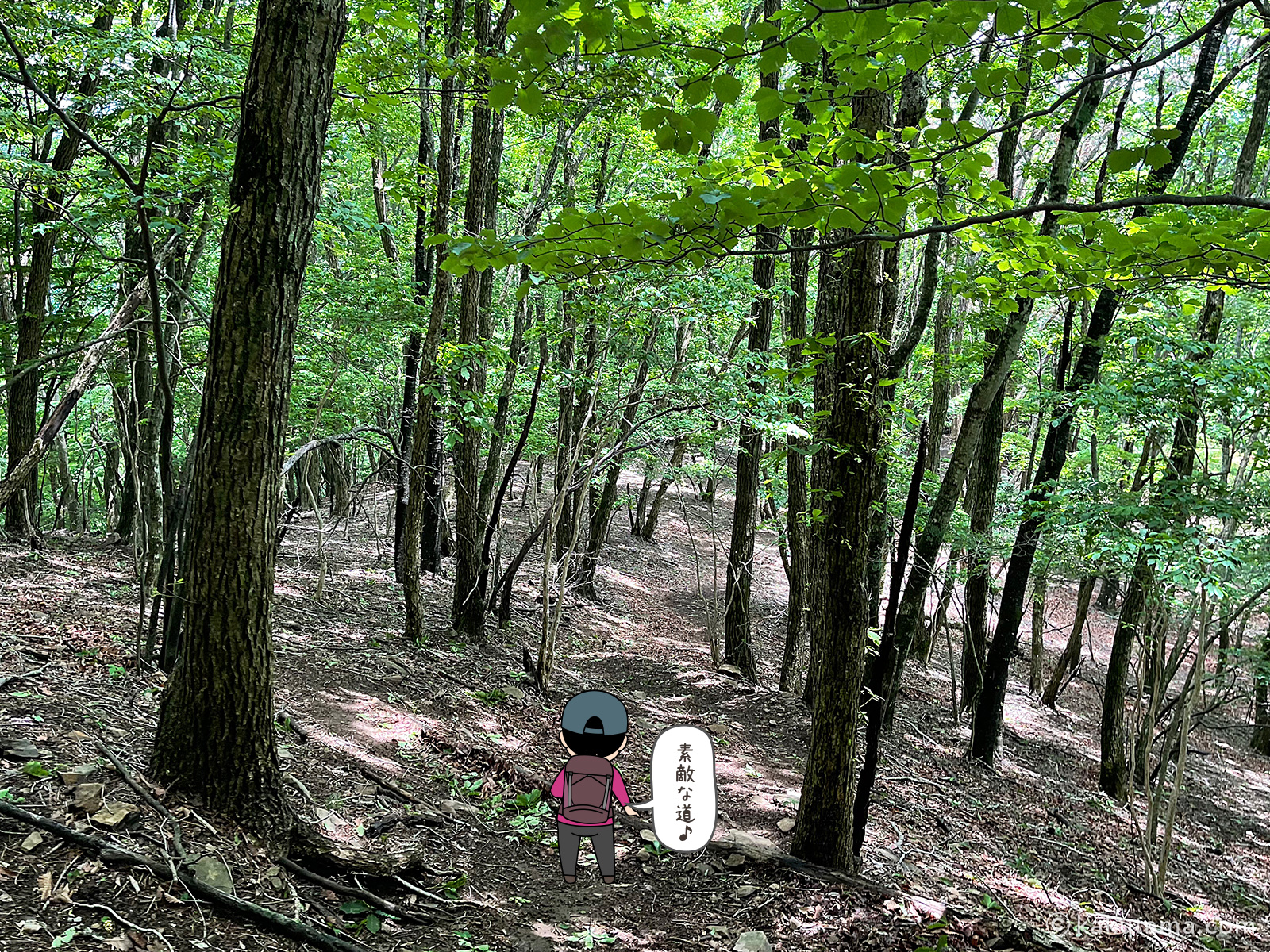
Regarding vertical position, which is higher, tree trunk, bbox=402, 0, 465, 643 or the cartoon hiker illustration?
tree trunk, bbox=402, 0, 465, 643

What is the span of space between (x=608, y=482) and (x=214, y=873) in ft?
37.2

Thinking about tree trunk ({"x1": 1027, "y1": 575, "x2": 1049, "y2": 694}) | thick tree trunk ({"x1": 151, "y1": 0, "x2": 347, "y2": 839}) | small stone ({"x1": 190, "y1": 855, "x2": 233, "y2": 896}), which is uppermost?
thick tree trunk ({"x1": 151, "y1": 0, "x2": 347, "y2": 839})

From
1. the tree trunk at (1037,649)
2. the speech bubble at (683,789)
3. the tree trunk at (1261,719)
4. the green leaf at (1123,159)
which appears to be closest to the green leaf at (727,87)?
the green leaf at (1123,159)

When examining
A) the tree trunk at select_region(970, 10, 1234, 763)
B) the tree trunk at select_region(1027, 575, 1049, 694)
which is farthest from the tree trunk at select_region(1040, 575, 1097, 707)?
the tree trunk at select_region(970, 10, 1234, 763)

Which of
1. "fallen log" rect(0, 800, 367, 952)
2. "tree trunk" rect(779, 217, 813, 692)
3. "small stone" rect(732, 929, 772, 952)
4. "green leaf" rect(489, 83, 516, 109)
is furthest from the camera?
"tree trunk" rect(779, 217, 813, 692)

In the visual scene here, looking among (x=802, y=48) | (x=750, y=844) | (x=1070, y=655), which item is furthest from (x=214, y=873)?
(x=1070, y=655)

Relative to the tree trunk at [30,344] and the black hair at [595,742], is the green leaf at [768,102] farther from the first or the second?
the tree trunk at [30,344]

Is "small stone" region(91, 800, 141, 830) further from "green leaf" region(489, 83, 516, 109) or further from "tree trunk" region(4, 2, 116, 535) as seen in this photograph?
"tree trunk" region(4, 2, 116, 535)

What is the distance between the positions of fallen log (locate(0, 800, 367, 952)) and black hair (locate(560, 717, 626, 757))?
73.9 inches

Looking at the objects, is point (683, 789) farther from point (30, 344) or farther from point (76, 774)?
point (30, 344)

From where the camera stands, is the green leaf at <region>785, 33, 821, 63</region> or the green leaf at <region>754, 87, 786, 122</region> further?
the green leaf at <region>754, 87, 786, 122</region>

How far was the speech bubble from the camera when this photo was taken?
500cm

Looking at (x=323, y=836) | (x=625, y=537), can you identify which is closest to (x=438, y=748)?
(x=323, y=836)

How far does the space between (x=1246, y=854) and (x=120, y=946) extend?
452 inches
